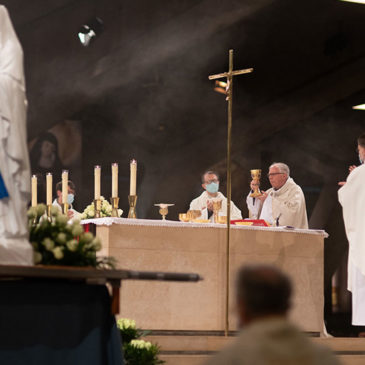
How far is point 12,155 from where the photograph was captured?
488 cm

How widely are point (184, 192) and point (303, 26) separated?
3.30 meters

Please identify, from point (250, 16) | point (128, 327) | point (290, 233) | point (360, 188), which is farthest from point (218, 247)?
point (250, 16)

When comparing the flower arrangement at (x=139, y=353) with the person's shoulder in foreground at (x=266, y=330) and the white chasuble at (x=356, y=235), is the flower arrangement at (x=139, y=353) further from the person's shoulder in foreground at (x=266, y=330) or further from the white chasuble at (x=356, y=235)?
the white chasuble at (x=356, y=235)

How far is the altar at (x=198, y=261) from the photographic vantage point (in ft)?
27.1

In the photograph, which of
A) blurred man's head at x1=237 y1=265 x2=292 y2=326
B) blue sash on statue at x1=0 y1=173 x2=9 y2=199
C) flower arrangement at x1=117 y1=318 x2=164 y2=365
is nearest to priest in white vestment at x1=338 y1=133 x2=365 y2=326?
flower arrangement at x1=117 y1=318 x2=164 y2=365

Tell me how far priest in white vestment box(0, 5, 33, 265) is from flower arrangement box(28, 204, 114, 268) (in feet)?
0.46

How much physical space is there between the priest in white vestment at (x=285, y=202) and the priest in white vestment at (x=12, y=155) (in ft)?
17.6

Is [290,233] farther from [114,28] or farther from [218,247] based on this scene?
[114,28]

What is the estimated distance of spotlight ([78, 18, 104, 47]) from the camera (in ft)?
41.9

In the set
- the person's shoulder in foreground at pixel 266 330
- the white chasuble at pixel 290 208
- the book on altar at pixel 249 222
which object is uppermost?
the white chasuble at pixel 290 208

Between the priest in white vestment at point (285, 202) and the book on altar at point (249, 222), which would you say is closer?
the book on altar at point (249, 222)

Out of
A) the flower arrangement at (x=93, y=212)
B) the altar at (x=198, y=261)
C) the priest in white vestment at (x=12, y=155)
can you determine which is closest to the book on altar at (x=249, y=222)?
the altar at (x=198, y=261)

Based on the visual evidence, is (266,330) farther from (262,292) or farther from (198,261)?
(198,261)

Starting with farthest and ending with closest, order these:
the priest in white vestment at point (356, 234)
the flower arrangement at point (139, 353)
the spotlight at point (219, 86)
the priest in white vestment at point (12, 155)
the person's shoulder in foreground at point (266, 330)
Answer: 1. the spotlight at point (219, 86)
2. the priest in white vestment at point (356, 234)
3. the flower arrangement at point (139, 353)
4. the priest in white vestment at point (12, 155)
5. the person's shoulder in foreground at point (266, 330)
